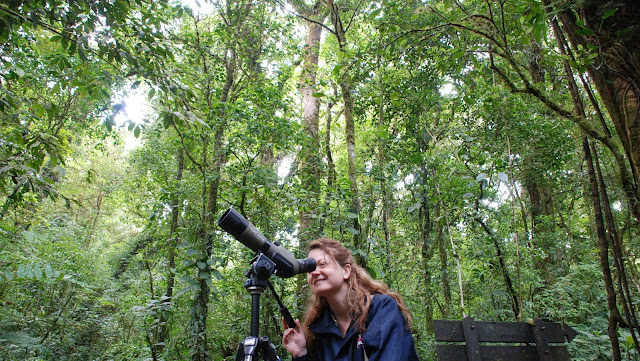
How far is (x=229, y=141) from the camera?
441cm

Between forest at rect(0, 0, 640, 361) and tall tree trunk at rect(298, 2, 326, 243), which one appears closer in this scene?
forest at rect(0, 0, 640, 361)

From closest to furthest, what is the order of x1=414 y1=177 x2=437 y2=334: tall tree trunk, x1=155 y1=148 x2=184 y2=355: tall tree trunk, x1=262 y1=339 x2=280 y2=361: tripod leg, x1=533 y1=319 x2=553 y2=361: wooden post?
x1=262 y1=339 x2=280 y2=361: tripod leg
x1=533 y1=319 x2=553 y2=361: wooden post
x1=155 y1=148 x2=184 y2=355: tall tree trunk
x1=414 y1=177 x2=437 y2=334: tall tree trunk

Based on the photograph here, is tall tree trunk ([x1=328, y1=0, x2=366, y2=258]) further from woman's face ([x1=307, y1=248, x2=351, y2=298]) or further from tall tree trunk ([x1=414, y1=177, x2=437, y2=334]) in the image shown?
woman's face ([x1=307, y1=248, x2=351, y2=298])

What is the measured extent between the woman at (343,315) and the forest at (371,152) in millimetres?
1377

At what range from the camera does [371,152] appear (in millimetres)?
5848

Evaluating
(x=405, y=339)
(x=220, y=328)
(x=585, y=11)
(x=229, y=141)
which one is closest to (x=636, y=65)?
(x=585, y=11)

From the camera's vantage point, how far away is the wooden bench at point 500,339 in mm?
2965

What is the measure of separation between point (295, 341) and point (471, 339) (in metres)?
1.73

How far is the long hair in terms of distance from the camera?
75.6 inches

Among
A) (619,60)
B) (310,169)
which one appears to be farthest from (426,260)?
(619,60)

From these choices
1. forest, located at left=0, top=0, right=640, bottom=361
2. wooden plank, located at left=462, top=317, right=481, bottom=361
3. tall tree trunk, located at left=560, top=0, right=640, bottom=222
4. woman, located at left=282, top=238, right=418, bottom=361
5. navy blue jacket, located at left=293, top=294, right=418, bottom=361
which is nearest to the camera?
navy blue jacket, located at left=293, top=294, right=418, bottom=361

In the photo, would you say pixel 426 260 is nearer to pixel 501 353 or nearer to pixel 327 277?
pixel 501 353

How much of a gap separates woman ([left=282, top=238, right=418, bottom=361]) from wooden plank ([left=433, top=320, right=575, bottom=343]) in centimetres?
123

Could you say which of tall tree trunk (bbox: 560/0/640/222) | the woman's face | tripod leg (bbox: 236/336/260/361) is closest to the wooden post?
tall tree trunk (bbox: 560/0/640/222)
